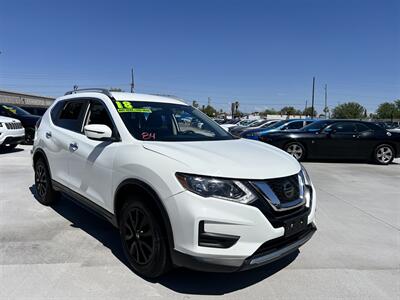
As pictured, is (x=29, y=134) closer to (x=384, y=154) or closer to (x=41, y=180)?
(x=41, y=180)

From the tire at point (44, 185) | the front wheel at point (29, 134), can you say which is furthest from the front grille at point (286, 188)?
the front wheel at point (29, 134)

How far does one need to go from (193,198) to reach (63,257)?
6.08 ft

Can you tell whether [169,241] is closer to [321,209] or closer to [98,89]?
[98,89]

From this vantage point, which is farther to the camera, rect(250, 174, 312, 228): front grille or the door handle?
the door handle

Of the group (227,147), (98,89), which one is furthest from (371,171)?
(98,89)

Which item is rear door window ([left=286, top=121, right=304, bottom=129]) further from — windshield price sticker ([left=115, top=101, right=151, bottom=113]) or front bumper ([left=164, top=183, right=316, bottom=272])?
front bumper ([left=164, top=183, right=316, bottom=272])

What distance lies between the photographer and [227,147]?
11.1ft

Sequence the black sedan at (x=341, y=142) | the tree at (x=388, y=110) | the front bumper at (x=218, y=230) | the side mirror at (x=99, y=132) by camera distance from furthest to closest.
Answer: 1. the tree at (x=388, y=110)
2. the black sedan at (x=341, y=142)
3. the side mirror at (x=99, y=132)
4. the front bumper at (x=218, y=230)

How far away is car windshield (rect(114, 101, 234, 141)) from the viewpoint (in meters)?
3.54

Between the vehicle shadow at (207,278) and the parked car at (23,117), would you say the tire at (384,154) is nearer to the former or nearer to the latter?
the vehicle shadow at (207,278)

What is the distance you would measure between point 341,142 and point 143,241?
9.45m

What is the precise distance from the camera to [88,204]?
3.85 metres

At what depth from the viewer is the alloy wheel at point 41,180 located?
16.6 ft

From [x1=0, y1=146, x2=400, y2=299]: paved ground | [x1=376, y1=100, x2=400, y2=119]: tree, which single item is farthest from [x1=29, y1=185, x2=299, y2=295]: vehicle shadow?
[x1=376, y1=100, x2=400, y2=119]: tree
